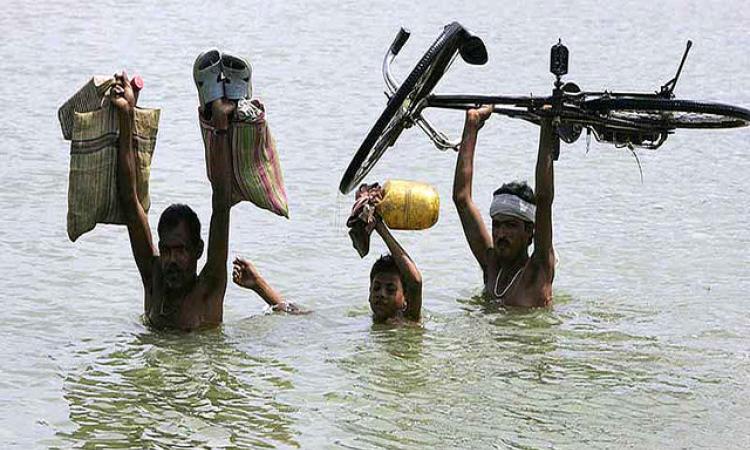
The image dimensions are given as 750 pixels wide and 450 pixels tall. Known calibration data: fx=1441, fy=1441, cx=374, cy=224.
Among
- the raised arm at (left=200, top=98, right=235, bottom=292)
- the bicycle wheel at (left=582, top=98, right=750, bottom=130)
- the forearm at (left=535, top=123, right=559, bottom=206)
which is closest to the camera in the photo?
the bicycle wheel at (left=582, top=98, right=750, bottom=130)

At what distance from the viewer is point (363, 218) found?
6.82 m

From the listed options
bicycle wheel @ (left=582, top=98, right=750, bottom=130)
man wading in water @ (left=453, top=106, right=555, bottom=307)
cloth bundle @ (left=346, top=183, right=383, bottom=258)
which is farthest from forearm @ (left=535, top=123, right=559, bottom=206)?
cloth bundle @ (left=346, top=183, right=383, bottom=258)

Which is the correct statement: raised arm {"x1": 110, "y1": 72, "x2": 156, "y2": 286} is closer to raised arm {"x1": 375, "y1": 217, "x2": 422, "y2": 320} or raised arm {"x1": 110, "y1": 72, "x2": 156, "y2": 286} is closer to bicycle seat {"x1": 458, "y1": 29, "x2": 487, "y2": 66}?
raised arm {"x1": 375, "y1": 217, "x2": 422, "y2": 320}

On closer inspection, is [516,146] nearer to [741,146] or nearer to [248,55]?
[741,146]

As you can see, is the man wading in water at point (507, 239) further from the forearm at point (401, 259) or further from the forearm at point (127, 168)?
the forearm at point (127, 168)

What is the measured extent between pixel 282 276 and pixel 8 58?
8.16 m

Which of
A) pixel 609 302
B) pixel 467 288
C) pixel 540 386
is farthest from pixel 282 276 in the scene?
pixel 540 386

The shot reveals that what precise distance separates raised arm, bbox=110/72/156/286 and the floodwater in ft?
1.91

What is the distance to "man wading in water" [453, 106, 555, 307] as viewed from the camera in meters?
7.54

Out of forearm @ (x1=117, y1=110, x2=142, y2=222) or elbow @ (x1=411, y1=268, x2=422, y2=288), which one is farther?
elbow @ (x1=411, y1=268, x2=422, y2=288)

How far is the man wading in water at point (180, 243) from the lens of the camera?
667cm

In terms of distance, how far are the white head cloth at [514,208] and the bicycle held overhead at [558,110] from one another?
713 millimetres

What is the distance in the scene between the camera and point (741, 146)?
1292 cm

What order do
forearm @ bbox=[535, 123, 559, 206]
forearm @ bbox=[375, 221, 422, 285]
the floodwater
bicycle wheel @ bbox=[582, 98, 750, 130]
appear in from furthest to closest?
forearm @ bbox=[535, 123, 559, 206] < forearm @ bbox=[375, 221, 422, 285] < bicycle wheel @ bbox=[582, 98, 750, 130] < the floodwater
